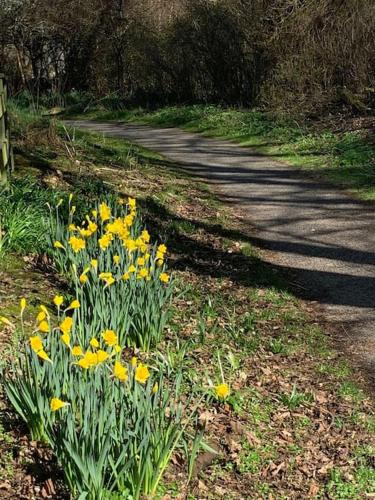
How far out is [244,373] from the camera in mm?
3916

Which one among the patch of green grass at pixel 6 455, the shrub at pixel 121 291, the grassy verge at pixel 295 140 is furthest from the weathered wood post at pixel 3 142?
the grassy verge at pixel 295 140

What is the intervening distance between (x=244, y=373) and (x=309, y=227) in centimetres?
369

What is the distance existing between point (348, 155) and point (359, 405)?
7.41 m

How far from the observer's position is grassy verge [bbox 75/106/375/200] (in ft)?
31.8

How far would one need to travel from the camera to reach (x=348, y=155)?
34.3 ft

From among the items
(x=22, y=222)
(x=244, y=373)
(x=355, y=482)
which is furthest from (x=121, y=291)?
(x=22, y=222)

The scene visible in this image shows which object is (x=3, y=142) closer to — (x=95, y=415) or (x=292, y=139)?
(x=95, y=415)

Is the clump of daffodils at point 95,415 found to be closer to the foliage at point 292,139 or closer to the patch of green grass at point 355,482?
the patch of green grass at point 355,482

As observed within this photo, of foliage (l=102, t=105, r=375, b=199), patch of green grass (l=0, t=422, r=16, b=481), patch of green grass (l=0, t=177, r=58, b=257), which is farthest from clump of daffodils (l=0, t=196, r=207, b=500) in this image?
foliage (l=102, t=105, r=375, b=199)

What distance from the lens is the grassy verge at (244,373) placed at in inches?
117

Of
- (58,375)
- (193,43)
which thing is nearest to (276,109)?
(193,43)

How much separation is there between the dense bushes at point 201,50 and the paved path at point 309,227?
117 inches

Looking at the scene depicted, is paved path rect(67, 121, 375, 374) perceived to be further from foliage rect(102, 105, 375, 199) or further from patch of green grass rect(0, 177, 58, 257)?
patch of green grass rect(0, 177, 58, 257)

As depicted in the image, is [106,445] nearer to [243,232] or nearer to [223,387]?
[223,387]
